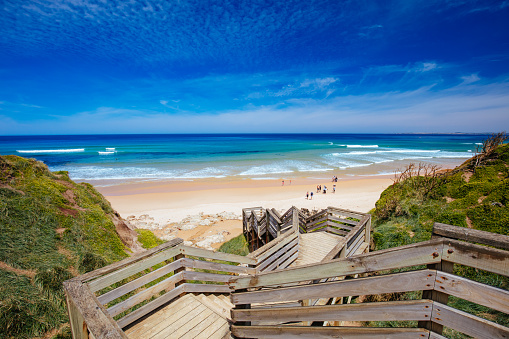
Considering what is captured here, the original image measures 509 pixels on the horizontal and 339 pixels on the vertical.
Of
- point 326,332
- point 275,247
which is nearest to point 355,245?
point 275,247

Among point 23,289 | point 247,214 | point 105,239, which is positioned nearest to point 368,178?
point 247,214

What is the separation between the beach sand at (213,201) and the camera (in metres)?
14.6

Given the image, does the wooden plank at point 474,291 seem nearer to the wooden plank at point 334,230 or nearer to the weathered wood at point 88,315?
the weathered wood at point 88,315

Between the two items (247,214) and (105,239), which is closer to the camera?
(105,239)

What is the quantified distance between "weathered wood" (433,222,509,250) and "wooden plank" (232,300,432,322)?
477 mm

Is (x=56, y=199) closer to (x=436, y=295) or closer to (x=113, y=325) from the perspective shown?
(x=113, y=325)

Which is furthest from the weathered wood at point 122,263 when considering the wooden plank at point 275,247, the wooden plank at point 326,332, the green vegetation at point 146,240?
the green vegetation at point 146,240

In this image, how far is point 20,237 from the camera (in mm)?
4719

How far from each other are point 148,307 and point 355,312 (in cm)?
302

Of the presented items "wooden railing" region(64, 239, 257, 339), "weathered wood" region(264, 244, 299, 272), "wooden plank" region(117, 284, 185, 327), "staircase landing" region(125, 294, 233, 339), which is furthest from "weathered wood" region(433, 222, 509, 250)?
"weathered wood" region(264, 244, 299, 272)

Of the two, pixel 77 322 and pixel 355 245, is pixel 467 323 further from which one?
pixel 355 245

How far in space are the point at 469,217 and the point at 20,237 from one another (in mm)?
10880

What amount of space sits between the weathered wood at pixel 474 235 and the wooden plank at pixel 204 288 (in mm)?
3844

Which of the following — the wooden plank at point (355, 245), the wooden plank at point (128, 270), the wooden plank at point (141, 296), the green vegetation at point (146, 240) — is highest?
the wooden plank at point (128, 270)
